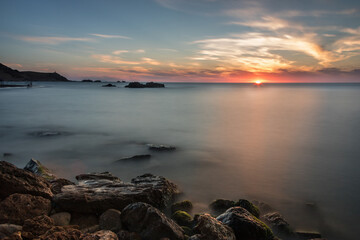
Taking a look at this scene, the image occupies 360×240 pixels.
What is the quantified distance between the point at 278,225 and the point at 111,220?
3798mm

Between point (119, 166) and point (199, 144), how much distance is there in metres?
5.44

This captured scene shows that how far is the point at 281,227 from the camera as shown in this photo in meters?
5.61

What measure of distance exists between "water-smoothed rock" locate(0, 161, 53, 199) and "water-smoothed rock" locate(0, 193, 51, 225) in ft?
0.70

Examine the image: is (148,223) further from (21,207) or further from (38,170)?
(38,170)

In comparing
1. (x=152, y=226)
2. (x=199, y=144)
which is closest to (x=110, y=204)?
(x=152, y=226)

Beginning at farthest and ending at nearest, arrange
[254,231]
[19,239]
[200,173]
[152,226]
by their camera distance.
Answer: [200,173]
[254,231]
[152,226]
[19,239]

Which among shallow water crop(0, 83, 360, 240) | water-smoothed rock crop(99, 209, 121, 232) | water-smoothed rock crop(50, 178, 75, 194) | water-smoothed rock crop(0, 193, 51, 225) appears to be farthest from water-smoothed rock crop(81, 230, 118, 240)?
shallow water crop(0, 83, 360, 240)

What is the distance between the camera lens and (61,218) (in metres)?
4.66

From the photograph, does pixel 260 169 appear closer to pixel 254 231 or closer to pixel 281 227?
pixel 281 227

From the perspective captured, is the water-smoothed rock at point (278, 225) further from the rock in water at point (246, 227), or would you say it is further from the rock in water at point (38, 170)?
the rock in water at point (38, 170)

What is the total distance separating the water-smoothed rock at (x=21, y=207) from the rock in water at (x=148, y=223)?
1542 mm

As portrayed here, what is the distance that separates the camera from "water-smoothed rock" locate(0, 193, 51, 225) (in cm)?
412

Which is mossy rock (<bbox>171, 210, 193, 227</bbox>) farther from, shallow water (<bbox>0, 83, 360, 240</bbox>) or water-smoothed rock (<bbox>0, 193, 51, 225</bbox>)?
water-smoothed rock (<bbox>0, 193, 51, 225</bbox>)

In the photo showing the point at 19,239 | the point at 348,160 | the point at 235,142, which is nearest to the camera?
the point at 19,239
